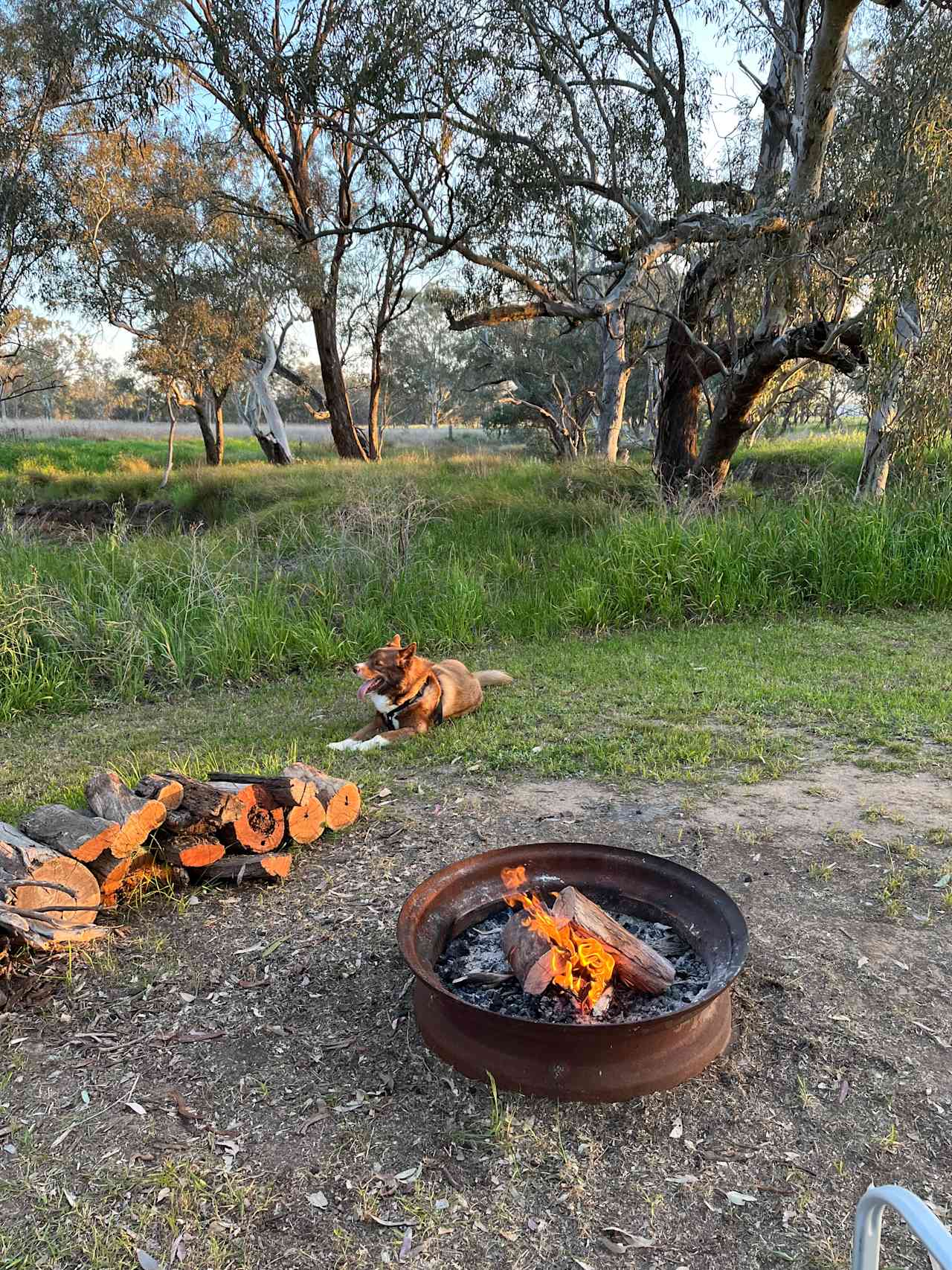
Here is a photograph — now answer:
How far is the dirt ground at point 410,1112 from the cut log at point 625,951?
0.88 ft

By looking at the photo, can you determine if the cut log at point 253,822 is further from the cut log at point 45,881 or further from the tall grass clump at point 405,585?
the tall grass clump at point 405,585

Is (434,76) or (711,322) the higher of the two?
(434,76)

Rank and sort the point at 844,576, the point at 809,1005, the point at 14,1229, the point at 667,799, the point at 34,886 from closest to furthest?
1. the point at 14,1229
2. the point at 809,1005
3. the point at 34,886
4. the point at 667,799
5. the point at 844,576

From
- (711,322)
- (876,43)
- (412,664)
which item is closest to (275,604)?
(412,664)

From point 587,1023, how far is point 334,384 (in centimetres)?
1839

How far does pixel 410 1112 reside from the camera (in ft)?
7.25

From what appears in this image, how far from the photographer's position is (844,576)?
304 inches

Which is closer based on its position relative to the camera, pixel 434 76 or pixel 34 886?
pixel 34 886

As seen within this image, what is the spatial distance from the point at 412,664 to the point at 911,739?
2738 millimetres

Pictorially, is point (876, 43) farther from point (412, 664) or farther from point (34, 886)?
point (34, 886)

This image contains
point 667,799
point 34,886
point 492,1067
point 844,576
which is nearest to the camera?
point 492,1067

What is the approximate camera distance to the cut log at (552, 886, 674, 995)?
238 cm

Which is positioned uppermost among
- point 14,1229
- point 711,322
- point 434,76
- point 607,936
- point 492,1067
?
point 434,76

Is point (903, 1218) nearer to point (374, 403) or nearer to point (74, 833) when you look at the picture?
point (74, 833)
